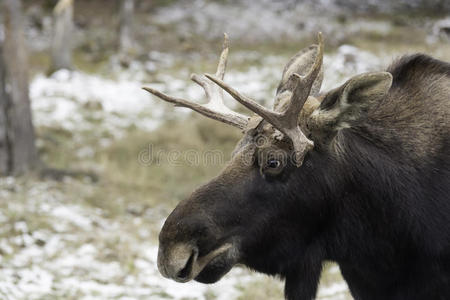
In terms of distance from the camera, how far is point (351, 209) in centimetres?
335

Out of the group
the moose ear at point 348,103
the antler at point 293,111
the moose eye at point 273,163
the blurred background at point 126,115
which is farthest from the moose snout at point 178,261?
the blurred background at point 126,115

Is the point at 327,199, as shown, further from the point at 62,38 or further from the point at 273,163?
the point at 62,38

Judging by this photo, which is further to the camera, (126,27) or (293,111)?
(126,27)

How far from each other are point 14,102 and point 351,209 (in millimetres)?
7092

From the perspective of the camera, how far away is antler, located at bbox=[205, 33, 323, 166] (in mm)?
3072

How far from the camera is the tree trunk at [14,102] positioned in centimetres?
921

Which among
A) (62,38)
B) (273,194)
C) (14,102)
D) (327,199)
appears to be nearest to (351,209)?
(327,199)

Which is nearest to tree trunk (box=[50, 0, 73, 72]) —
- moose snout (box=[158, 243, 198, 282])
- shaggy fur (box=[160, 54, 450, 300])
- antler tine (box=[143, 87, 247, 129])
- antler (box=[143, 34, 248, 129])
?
antler (box=[143, 34, 248, 129])

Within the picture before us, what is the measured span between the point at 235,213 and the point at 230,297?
112 inches

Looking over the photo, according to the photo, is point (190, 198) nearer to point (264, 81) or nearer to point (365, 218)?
point (365, 218)

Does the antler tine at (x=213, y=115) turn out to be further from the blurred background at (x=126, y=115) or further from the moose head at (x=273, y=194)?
the blurred background at (x=126, y=115)

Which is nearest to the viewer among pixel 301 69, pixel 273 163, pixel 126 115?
pixel 273 163

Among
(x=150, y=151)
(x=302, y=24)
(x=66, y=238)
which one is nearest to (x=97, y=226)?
(x=66, y=238)

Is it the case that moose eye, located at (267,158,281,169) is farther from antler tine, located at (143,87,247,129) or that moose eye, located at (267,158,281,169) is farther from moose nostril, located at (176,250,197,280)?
moose nostril, located at (176,250,197,280)
